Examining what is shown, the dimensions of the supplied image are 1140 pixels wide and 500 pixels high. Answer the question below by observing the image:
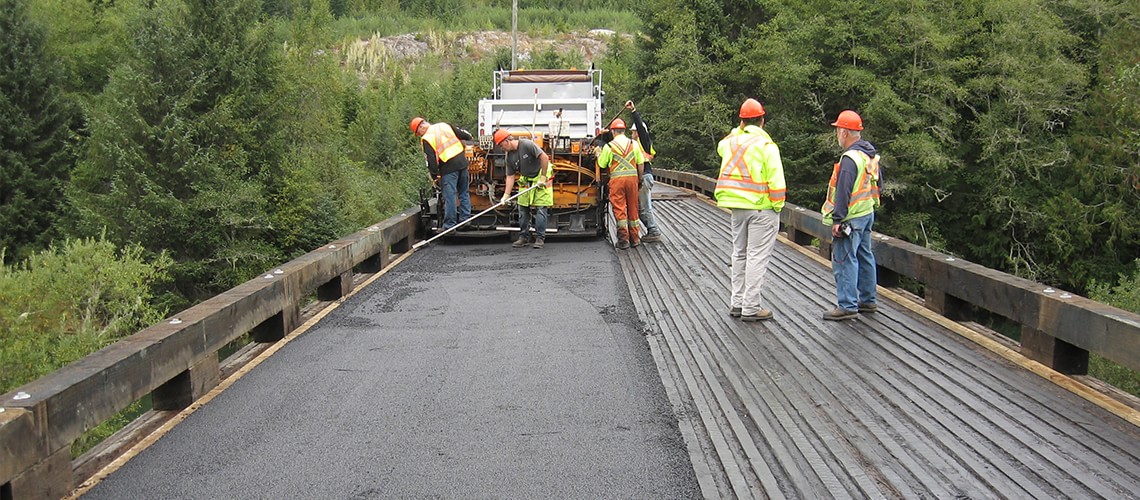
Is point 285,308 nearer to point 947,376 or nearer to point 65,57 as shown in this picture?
point 947,376

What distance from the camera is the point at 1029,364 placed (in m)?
6.37

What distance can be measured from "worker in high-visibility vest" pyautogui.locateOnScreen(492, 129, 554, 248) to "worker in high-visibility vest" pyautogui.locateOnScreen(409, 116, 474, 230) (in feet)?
1.87

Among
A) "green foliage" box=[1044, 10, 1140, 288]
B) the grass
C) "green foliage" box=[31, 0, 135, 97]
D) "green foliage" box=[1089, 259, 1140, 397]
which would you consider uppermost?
the grass

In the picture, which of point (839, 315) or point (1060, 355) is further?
point (839, 315)

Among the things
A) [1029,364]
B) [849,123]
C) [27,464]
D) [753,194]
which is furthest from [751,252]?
[27,464]

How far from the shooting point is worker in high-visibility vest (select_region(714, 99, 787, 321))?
793cm

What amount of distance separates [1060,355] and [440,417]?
12.8ft

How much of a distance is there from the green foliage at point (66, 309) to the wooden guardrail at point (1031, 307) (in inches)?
492

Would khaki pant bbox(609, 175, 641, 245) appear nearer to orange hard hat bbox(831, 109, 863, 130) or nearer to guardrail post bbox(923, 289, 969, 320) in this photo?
orange hard hat bbox(831, 109, 863, 130)

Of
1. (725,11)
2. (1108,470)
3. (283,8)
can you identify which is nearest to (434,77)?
(283,8)

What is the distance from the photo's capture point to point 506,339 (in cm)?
746

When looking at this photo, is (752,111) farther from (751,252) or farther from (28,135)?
(28,135)

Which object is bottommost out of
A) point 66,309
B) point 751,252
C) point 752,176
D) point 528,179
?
point 66,309

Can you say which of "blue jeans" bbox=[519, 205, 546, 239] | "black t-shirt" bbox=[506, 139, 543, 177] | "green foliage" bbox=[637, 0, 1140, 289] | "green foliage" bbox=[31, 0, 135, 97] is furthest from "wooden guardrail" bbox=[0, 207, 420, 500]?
"green foliage" bbox=[31, 0, 135, 97]
